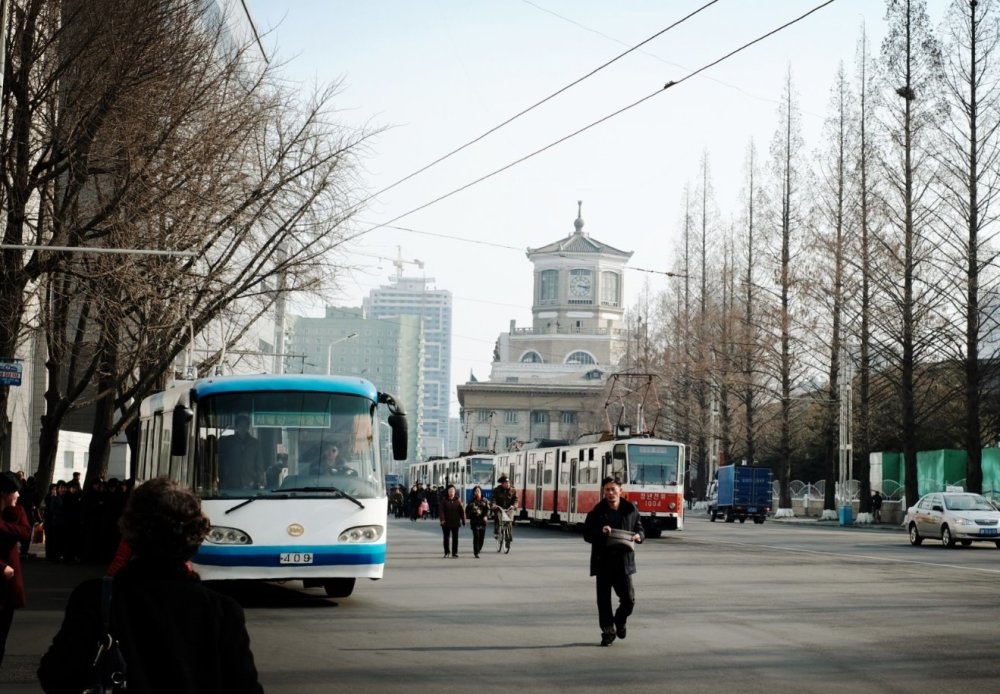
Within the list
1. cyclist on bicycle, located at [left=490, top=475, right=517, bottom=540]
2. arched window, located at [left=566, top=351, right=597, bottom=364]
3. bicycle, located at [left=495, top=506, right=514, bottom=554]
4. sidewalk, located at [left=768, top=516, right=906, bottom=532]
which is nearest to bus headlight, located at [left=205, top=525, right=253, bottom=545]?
bicycle, located at [left=495, top=506, right=514, bottom=554]

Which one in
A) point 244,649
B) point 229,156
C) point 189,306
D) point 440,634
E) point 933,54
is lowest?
point 440,634

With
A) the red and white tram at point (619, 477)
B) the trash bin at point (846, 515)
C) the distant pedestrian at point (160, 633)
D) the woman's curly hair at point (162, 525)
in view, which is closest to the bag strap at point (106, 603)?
the distant pedestrian at point (160, 633)

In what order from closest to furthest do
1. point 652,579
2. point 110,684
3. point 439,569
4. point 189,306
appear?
point 110,684 → point 652,579 → point 439,569 → point 189,306

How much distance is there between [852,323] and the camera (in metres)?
53.5

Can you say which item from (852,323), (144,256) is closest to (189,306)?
(144,256)

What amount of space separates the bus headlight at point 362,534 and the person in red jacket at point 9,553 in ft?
22.9

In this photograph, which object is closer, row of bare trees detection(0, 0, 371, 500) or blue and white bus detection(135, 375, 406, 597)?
Result: blue and white bus detection(135, 375, 406, 597)

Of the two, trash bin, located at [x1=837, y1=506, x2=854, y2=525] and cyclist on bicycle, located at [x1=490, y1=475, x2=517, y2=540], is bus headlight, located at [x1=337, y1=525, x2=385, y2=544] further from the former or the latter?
trash bin, located at [x1=837, y1=506, x2=854, y2=525]

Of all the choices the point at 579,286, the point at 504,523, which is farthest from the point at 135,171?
the point at 579,286

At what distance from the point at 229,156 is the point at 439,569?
26.7ft

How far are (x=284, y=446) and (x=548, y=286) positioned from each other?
13503 centimetres

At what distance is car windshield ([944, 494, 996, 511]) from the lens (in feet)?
119

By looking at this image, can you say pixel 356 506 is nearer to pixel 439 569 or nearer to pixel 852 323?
pixel 439 569

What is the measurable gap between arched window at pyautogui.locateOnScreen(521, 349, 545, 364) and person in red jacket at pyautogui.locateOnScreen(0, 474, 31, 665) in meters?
138
